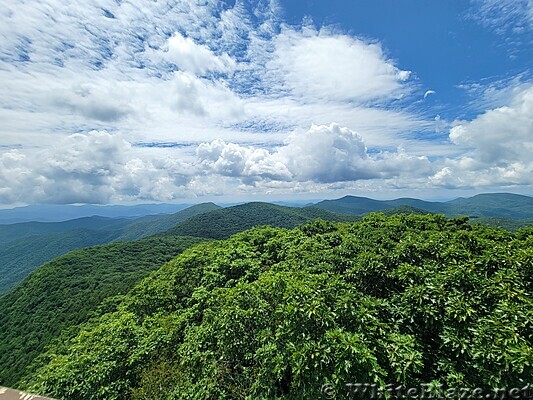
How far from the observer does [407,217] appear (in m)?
18.5

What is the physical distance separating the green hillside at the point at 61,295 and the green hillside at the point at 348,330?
30276 mm

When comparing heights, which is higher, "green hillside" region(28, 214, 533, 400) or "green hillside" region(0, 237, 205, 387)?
"green hillside" region(28, 214, 533, 400)

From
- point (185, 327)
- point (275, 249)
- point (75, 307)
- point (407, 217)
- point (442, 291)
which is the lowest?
point (75, 307)

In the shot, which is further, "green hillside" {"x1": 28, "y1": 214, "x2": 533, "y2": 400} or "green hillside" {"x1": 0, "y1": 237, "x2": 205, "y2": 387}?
"green hillside" {"x1": 0, "y1": 237, "x2": 205, "y2": 387}

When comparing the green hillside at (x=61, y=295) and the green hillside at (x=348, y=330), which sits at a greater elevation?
the green hillside at (x=348, y=330)

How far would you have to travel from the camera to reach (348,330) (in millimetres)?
8602

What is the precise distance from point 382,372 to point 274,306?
4.97 meters

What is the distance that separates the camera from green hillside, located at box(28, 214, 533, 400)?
761 cm

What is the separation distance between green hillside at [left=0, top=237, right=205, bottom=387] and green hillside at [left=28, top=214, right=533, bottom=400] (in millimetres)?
30276

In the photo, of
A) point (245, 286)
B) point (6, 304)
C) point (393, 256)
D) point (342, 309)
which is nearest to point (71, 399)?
point (245, 286)

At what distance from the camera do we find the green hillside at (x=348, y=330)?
7609mm

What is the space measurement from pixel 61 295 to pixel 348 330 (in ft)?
309

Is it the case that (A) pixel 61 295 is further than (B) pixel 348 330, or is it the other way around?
(A) pixel 61 295

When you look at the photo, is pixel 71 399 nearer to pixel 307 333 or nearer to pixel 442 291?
pixel 307 333
